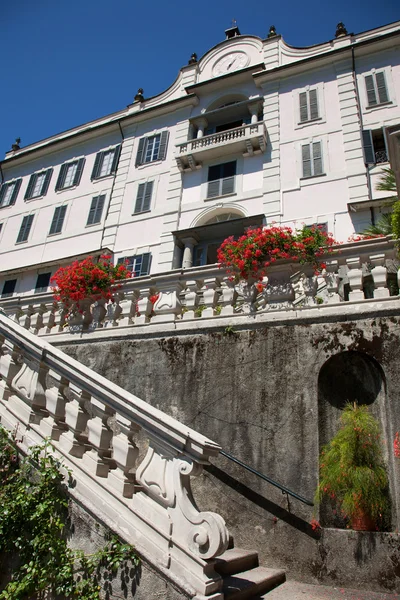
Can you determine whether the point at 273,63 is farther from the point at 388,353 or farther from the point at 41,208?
the point at 388,353

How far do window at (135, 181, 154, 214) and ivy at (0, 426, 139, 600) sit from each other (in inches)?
596

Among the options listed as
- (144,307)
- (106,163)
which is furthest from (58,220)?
(144,307)

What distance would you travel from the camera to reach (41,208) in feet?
70.6

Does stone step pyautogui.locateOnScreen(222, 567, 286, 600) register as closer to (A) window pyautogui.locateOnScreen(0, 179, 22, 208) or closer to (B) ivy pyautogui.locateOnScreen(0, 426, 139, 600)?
(B) ivy pyautogui.locateOnScreen(0, 426, 139, 600)

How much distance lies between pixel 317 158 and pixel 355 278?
11305 millimetres

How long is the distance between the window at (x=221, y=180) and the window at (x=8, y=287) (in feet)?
34.3

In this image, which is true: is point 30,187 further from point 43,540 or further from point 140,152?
point 43,540

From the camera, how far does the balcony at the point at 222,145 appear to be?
53.8 ft

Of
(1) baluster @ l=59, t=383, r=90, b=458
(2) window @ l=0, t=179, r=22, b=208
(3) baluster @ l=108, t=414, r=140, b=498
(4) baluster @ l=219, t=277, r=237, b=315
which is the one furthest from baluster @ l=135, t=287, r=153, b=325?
(2) window @ l=0, t=179, r=22, b=208

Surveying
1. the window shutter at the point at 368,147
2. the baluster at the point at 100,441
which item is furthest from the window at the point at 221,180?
the baluster at the point at 100,441

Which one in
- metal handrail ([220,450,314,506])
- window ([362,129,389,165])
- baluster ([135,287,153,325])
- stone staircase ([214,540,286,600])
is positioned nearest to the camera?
stone staircase ([214,540,286,600])

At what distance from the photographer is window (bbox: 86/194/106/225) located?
19188 mm

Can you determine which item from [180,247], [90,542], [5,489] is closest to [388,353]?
[90,542]

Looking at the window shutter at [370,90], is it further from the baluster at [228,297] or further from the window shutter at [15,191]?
the window shutter at [15,191]
